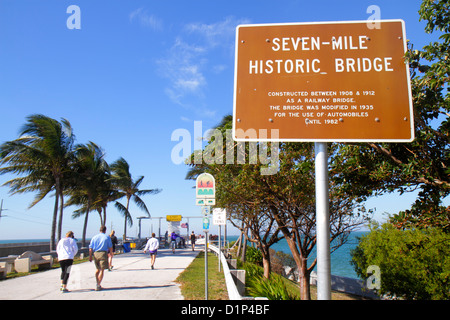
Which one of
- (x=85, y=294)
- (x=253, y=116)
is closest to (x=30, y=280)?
(x=85, y=294)

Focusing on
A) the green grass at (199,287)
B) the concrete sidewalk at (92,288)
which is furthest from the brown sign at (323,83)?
the concrete sidewalk at (92,288)

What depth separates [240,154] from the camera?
12203 millimetres

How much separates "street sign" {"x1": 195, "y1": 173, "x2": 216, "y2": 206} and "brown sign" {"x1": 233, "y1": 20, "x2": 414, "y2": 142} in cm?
529

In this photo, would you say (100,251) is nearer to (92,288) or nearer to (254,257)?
(92,288)

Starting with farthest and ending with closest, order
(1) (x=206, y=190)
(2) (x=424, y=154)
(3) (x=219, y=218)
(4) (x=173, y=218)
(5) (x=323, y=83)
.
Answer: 1. (4) (x=173, y=218)
2. (3) (x=219, y=218)
3. (1) (x=206, y=190)
4. (2) (x=424, y=154)
5. (5) (x=323, y=83)

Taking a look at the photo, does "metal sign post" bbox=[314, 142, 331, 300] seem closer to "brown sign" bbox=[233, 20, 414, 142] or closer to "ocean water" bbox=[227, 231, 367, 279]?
"brown sign" bbox=[233, 20, 414, 142]

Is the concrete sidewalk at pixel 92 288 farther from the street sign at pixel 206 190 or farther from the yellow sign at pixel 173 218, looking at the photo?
the yellow sign at pixel 173 218

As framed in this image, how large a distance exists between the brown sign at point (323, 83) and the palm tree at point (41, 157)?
22131 mm

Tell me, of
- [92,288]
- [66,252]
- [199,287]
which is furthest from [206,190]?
[66,252]

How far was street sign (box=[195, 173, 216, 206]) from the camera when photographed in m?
7.92

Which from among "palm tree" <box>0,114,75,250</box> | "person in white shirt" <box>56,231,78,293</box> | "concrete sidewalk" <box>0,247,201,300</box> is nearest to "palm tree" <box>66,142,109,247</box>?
"palm tree" <box>0,114,75,250</box>

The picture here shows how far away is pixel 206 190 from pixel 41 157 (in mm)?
17697

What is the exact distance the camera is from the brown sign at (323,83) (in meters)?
2.62

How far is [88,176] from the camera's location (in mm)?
28547
